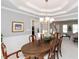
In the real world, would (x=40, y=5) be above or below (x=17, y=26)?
above

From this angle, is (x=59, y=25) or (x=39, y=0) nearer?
(x=39, y=0)

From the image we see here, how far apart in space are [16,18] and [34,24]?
2058 mm

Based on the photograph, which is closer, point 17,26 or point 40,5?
point 40,5

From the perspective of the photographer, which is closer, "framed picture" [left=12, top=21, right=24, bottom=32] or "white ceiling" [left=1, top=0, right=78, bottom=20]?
"white ceiling" [left=1, top=0, right=78, bottom=20]

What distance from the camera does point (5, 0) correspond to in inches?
123

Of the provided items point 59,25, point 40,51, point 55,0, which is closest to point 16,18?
point 55,0

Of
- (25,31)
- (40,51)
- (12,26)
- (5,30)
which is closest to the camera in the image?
(40,51)

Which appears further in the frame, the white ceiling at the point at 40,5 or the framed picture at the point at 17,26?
the framed picture at the point at 17,26

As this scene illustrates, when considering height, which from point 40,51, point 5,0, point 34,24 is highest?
point 5,0

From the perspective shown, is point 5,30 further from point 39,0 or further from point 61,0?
point 61,0

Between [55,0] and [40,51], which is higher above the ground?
[55,0]

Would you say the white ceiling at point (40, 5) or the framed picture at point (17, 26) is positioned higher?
the white ceiling at point (40, 5)

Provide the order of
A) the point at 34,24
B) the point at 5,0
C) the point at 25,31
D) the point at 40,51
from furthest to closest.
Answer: the point at 34,24, the point at 25,31, the point at 5,0, the point at 40,51

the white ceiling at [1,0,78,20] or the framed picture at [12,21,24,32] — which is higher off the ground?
the white ceiling at [1,0,78,20]
